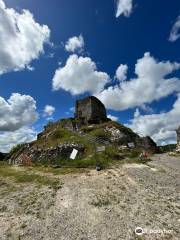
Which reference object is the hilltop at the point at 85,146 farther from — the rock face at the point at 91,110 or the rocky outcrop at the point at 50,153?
the rock face at the point at 91,110

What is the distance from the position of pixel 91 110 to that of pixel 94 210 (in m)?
54.7

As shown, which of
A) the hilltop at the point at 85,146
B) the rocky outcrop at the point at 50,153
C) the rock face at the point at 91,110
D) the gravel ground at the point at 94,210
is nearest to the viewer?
the gravel ground at the point at 94,210

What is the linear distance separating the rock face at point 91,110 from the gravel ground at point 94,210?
4640cm

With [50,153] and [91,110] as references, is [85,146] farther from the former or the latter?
[91,110]

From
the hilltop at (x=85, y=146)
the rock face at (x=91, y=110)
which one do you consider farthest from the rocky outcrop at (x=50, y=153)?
the rock face at (x=91, y=110)

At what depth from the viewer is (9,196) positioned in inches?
692

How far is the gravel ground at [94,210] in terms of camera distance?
10.9m

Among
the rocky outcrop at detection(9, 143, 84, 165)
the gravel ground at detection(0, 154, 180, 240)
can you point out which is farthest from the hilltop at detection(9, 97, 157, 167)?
the gravel ground at detection(0, 154, 180, 240)

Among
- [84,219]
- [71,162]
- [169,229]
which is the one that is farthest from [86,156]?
[169,229]

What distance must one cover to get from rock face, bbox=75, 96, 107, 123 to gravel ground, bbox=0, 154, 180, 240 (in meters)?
46.4

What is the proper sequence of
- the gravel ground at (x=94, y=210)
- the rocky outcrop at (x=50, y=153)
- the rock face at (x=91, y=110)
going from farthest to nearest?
the rock face at (x=91, y=110) → the rocky outcrop at (x=50, y=153) → the gravel ground at (x=94, y=210)

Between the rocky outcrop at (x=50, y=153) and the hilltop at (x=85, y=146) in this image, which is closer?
the hilltop at (x=85, y=146)

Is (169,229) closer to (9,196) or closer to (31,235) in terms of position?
(31,235)

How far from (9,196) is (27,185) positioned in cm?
349
